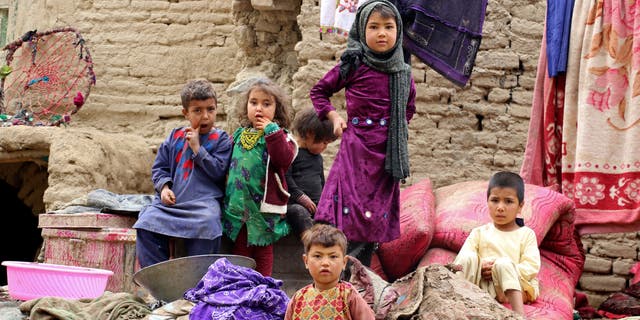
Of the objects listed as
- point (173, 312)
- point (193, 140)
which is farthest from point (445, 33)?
point (173, 312)

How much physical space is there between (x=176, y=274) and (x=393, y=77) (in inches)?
58.9

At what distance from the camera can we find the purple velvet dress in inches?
197

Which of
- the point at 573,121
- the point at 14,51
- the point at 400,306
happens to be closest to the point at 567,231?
the point at 573,121

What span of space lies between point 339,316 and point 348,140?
1.36 metres

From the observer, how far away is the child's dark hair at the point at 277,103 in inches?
204

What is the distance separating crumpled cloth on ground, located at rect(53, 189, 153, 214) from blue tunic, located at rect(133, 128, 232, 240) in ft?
1.92

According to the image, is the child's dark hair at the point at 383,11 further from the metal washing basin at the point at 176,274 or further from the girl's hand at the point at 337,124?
the metal washing basin at the point at 176,274

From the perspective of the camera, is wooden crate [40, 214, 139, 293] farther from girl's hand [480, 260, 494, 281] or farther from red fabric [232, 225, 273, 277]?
girl's hand [480, 260, 494, 281]

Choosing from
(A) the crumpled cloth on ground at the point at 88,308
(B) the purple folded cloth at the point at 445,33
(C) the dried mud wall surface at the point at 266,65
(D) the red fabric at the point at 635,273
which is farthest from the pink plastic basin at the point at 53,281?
(D) the red fabric at the point at 635,273

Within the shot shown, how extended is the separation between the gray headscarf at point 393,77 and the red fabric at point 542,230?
59 centimetres

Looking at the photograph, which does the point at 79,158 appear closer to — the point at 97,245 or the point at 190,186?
the point at 97,245

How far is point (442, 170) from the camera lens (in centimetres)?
664

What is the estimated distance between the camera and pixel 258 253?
204 inches

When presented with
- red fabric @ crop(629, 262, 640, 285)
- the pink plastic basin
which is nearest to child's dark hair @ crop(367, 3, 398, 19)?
the pink plastic basin
